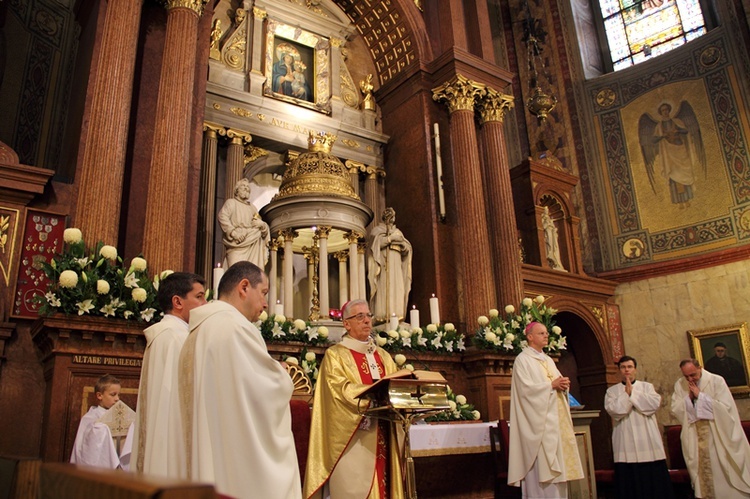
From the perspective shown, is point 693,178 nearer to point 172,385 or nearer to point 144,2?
point 144,2

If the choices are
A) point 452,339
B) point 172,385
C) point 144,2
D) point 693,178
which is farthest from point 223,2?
point 693,178

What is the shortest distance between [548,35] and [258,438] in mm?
14116

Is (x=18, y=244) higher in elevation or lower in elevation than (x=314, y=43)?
lower

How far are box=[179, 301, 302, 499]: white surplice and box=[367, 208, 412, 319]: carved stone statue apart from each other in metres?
5.75

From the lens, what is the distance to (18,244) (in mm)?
5684

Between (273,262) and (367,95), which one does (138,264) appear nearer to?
(273,262)

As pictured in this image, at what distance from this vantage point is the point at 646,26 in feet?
46.2

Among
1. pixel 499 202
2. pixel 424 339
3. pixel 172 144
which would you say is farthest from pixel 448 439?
pixel 499 202

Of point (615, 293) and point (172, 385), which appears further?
point (615, 293)

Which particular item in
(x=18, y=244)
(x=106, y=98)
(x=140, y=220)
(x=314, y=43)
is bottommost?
(x=18, y=244)

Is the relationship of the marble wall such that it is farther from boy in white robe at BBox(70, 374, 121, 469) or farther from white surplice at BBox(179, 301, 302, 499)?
white surplice at BBox(179, 301, 302, 499)

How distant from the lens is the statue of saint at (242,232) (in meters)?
7.27

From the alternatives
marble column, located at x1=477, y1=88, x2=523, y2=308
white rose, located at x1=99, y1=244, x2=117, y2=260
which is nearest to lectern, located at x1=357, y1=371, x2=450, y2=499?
white rose, located at x1=99, y1=244, x2=117, y2=260

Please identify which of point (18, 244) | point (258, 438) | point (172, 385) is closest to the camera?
point (258, 438)
